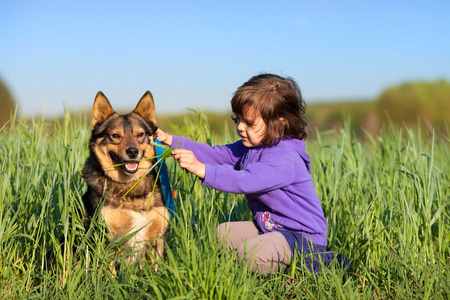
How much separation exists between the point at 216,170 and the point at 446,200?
8.40 ft

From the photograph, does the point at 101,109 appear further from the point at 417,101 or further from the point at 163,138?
the point at 417,101

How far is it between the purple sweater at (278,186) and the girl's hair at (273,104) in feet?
0.31

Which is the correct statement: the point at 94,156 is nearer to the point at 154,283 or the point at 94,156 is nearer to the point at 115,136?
the point at 115,136

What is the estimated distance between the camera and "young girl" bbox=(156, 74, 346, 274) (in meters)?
3.11

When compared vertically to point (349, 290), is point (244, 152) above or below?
above

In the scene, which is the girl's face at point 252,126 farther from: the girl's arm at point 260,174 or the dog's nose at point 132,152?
the dog's nose at point 132,152

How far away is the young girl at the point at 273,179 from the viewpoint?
3.11 meters

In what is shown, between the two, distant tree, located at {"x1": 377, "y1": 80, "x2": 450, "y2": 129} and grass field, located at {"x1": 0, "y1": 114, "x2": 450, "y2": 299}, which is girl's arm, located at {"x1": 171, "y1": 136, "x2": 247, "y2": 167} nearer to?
grass field, located at {"x1": 0, "y1": 114, "x2": 450, "y2": 299}

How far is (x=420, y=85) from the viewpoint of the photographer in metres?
20.3

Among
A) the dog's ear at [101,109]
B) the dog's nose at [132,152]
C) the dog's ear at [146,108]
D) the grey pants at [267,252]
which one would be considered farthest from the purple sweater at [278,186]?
the dog's ear at [101,109]

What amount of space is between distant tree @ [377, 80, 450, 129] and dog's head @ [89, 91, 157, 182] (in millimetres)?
17031

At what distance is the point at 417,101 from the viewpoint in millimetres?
19938

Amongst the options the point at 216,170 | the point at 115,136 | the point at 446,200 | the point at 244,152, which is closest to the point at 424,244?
the point at 446,200

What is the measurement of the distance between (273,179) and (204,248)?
742mm
